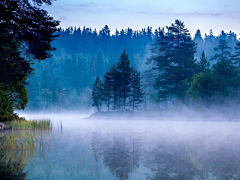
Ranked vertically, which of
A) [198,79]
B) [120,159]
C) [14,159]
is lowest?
[120,159]

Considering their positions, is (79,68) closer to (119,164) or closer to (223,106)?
(223,106)

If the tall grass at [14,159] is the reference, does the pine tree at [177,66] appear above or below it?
above

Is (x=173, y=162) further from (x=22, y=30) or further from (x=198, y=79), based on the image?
(x=198, y=79)

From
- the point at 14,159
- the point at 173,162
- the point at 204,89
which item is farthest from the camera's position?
the point at 204,89

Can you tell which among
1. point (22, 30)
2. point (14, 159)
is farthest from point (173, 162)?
point (22, 30)

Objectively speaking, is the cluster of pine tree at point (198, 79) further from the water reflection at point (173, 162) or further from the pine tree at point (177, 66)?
the water reflection at point (173, 162)

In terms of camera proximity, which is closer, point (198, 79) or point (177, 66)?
point (198, 79)

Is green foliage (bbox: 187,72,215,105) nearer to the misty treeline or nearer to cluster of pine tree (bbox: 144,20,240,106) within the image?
cluster of pine tree (bbox: 144,20,240,106)

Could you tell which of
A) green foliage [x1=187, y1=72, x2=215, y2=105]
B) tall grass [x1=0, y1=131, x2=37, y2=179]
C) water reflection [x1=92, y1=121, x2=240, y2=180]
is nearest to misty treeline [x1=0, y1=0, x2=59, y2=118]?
tall grass [x1=0, y1=131, x2=37, y2=179]

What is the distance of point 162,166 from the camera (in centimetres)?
921

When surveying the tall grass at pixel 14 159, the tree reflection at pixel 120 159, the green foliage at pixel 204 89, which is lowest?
the tree reflection at pixel 120 159

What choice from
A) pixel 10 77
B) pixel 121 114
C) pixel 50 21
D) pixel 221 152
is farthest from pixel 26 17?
pixel 121 114

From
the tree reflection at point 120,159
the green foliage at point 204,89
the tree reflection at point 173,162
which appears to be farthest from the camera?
the green foliage at point 204,89

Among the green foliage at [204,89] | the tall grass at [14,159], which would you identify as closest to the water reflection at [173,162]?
the tall grass at [14,159]
